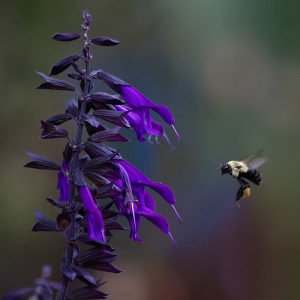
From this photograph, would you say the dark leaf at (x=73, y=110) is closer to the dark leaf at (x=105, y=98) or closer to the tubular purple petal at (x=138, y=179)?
the dark leaf at (x=105, y=98)

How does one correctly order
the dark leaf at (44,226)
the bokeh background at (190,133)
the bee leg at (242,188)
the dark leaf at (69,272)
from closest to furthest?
the dark leaf at (69,272), the dark leaf at (44,226), the bee leg at (242,188), the bokeh background at (190,133)

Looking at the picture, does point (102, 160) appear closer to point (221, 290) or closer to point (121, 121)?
point (121, 121)

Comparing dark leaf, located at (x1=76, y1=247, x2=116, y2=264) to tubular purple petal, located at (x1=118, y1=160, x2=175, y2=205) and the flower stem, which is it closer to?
the flower stem

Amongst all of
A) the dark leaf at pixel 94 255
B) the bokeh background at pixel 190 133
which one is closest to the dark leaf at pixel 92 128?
the dark leaf at pixel 94 255

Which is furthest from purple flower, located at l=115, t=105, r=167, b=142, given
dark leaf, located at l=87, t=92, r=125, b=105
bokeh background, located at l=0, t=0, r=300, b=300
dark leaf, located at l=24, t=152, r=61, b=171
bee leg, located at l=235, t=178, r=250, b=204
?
bokeh background, located at l=0, t=0, r=300, b=300

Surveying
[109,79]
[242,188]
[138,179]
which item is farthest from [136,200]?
[242,188]
